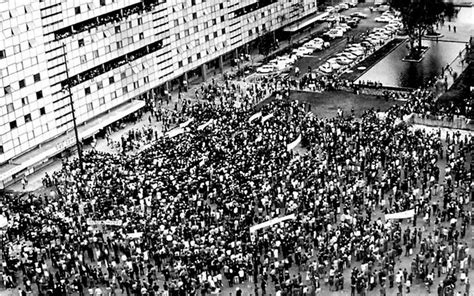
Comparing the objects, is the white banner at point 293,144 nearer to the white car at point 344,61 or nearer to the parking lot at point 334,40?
the parking lot at point 334,40

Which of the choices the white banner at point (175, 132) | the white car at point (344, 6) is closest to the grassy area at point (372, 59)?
the white car at point (344, 6)

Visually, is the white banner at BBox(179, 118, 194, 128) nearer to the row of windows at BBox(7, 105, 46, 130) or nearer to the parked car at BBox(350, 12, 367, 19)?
the row of windows at BBox(7, 105, 46, 130)

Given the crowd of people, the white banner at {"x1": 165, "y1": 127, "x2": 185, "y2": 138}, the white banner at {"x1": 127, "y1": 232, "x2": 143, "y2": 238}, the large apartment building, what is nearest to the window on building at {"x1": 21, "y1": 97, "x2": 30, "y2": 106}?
the large apartment building

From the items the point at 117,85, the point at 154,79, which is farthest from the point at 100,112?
the point at 154,79

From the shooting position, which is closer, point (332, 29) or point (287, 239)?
point (287, 239)

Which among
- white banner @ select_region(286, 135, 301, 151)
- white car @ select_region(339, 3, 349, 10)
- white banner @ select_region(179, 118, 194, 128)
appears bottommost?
white banner @ select_region(286, 135, 301, 151)

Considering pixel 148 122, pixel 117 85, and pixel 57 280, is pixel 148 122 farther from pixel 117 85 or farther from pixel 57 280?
pixel 57 280
